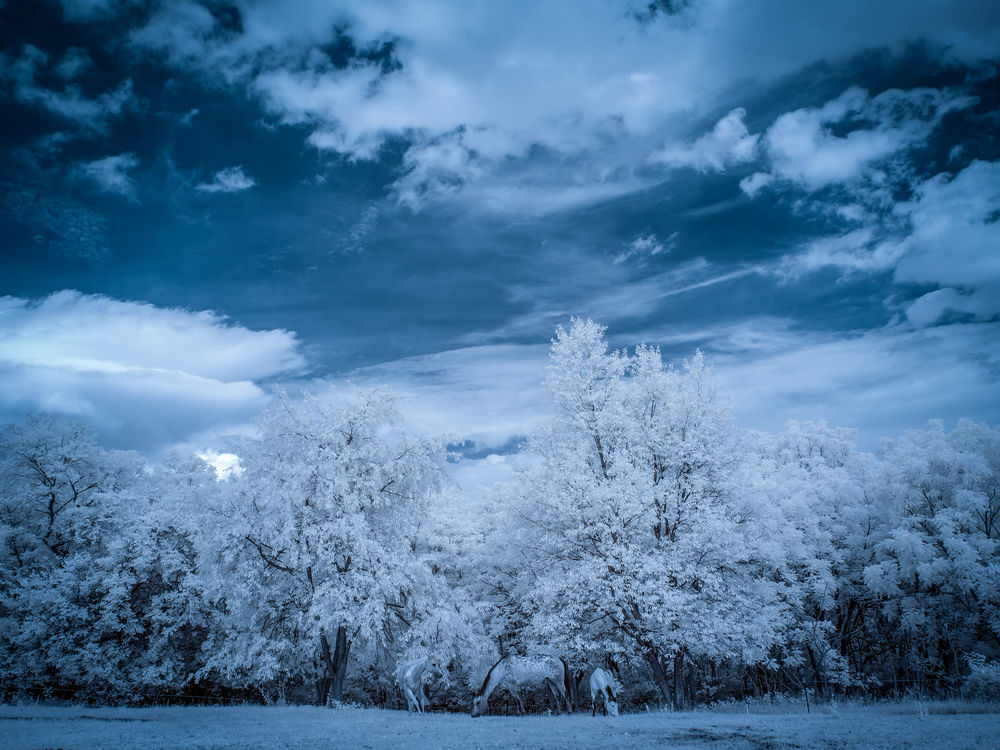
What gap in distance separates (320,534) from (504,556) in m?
8.91

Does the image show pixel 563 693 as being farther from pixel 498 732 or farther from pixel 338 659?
pixel 498 732

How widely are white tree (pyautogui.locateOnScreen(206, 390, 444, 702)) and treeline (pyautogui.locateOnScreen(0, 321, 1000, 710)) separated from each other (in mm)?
112

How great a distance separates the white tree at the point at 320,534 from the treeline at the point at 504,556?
0.37ft

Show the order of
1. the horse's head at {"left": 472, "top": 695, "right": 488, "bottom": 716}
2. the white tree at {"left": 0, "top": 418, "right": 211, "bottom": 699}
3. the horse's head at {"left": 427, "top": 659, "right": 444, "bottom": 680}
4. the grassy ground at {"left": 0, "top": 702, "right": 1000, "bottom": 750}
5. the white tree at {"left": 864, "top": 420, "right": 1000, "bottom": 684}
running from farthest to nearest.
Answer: the white tree at {"left": 864, "top": 420, "right": 1000, "bottom": 684} → the white tree at {"left": 0, "top": 418, "right": 211, "bottom": 699} → the horse's head at {"left": 427, "top": 659, "right": 444, "bottom": 680} → the horse's head at {"left": 472, "top": 695, "right": 488, "bottom": 716} → the grassy ground at {"left": 0, "top": 702, "right": 1000, "bottom": 750}

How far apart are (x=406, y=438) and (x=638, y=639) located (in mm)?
12634

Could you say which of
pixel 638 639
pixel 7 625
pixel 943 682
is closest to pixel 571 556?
pixel 638 639

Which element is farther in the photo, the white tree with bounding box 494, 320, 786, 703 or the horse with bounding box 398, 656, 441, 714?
the horse with bounding box 398, 656, 441, 714

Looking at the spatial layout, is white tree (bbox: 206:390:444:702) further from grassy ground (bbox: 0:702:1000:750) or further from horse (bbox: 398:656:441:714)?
grassy ground (bbox: 0:702:1000:750)

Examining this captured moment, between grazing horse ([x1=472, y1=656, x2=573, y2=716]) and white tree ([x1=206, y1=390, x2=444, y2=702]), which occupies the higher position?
white tree ([x1=206, y1=390, x2=444, y2=702])

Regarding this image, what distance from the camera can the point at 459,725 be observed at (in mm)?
15289

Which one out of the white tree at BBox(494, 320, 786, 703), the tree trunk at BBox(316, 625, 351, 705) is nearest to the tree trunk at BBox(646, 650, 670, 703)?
the white tree at BBox(494, 320, 786, 703)

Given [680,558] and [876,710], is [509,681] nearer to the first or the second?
[680,558]

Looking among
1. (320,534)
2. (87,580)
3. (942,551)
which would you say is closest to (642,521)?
(320,534)

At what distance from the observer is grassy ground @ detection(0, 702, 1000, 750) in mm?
10352
